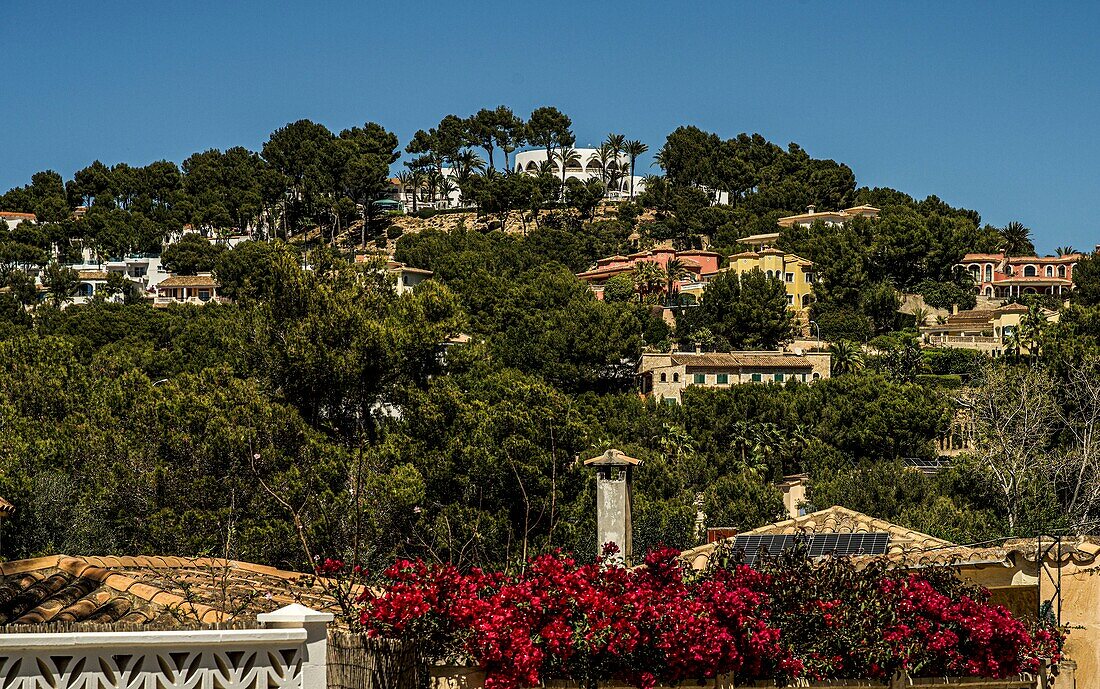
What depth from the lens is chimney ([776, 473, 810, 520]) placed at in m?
51.1

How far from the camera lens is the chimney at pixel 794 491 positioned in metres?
51.1

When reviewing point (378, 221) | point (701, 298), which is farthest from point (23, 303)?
point (701, 298)

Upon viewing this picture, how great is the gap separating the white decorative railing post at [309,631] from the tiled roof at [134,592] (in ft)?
5.10

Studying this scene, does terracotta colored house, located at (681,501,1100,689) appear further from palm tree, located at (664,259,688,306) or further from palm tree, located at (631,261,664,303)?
palm tree, located at (664,259,688,306)

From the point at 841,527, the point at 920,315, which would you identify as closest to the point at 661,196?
the point at 920,315

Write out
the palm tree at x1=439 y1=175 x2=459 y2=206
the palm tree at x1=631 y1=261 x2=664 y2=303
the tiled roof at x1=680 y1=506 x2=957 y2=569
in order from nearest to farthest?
1. the tiled roof at x1=680 y1=506 x2=957 y2=569
2. the palm tree at x1=631 y1=261 x2=664 y2=303
3. the palm tree at x1=439 y1=175 x2=459 y2=206

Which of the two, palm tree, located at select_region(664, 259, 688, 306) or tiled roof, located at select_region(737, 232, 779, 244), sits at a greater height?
tiled roof, located at select_region(737, 232, 779, 244)

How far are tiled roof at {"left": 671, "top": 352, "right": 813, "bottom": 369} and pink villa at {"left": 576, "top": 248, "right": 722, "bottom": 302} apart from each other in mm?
16642

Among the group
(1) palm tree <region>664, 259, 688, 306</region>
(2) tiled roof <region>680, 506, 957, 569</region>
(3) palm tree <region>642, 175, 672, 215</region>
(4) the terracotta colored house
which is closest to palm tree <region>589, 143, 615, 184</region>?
(3) palm tree <region>642, 175, 672, 215</region>

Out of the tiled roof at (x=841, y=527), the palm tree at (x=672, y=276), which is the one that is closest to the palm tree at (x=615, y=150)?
the palm tree at (x=672, y=276)

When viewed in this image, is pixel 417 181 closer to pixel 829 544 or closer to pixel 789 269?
pixel 789 269

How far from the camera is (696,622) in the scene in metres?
8.89

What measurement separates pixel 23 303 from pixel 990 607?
8297 cm

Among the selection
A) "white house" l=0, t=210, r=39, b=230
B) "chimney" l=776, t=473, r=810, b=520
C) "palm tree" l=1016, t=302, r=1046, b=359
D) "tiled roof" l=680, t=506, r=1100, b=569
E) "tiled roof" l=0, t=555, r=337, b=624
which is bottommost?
"chimney" l=776, t=473, r=810, b=520
